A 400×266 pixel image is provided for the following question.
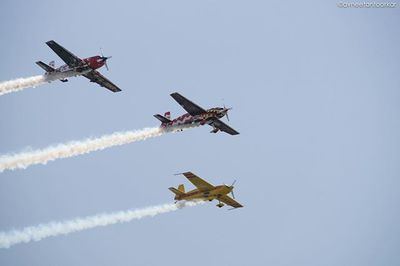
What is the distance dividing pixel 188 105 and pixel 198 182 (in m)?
7.18

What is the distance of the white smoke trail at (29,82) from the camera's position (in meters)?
61.4

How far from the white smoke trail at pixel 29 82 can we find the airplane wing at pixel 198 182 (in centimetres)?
1416

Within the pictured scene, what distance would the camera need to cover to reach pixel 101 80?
64062 millimetres

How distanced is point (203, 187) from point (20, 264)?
128 m

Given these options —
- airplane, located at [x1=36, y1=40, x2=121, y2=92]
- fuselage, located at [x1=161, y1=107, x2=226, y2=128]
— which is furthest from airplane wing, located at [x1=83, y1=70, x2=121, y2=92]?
fuselage, located at [x1=161, y1=107, x2=226, y2=128]

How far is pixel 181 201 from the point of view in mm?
61375

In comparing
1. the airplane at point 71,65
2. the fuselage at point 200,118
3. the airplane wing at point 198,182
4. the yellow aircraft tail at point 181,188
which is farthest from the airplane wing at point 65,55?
the yellow aircraft tail at point 181,188

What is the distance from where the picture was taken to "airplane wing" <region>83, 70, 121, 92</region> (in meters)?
62.6

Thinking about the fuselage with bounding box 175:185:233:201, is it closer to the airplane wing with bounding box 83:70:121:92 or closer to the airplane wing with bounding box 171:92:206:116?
the airplane wing with bounding box 171:92:206:116

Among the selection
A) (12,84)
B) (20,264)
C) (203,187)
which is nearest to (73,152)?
(12,84)

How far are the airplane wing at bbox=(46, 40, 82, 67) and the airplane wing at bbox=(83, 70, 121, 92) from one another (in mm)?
1979

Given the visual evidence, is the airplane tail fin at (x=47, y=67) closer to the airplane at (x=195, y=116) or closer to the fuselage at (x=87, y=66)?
the fuselage at (x=87, y=66)

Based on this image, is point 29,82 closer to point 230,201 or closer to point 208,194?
point 208,194

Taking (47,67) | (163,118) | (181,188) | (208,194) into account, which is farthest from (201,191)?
(47,67)
